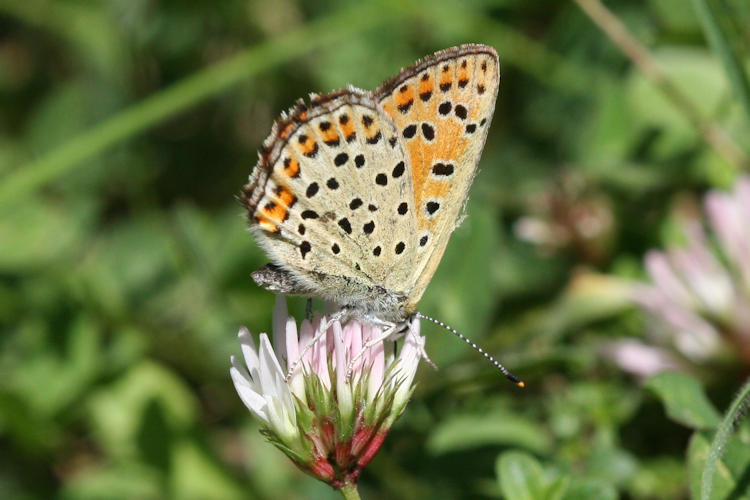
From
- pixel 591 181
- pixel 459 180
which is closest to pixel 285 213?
pixel 459 180

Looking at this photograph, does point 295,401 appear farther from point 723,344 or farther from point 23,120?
point 23,120

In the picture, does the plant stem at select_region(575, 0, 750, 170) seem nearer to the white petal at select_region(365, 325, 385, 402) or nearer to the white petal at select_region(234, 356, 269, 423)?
the white petal at select_region(365, 325, 385, 402)

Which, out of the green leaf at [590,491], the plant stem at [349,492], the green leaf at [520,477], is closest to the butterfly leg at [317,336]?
the plant stem at [349,492]

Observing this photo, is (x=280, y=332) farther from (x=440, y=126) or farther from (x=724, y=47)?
(x=724, y=47)

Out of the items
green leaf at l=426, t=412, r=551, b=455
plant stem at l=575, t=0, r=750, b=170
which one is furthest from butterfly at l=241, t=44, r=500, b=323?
plant stem at l=575, t=0, r=750, b=170

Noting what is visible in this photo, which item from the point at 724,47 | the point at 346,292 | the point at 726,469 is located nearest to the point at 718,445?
the point at 726,469

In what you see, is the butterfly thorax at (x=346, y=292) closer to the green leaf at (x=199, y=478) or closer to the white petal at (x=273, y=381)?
the white petal at (x=273, y=381)

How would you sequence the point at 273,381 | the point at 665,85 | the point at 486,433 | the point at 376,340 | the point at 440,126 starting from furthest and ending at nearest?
the point at 665,85 → the point at 486,433 → the point at 440,126 → the point at 376,340 → the point at 273,381
